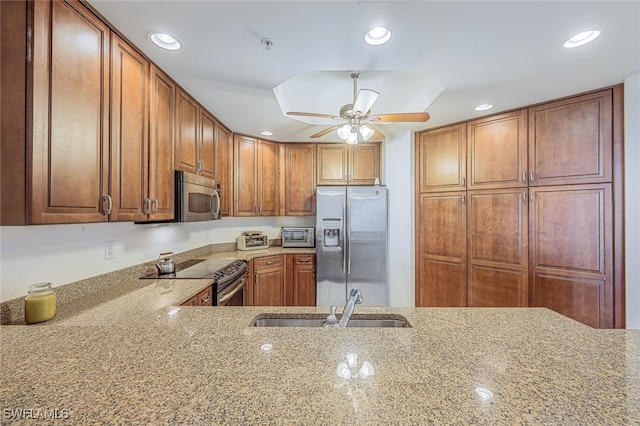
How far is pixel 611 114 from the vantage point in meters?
2.12

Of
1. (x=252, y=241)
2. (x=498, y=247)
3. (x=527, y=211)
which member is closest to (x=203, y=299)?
(x=252, y=241)

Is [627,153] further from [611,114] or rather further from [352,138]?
[352,138]

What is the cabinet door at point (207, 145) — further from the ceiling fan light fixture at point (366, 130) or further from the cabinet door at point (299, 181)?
the ceiling fan light fixture at point (366, 130)

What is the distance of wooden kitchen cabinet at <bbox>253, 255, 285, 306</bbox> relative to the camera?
10.0 feet

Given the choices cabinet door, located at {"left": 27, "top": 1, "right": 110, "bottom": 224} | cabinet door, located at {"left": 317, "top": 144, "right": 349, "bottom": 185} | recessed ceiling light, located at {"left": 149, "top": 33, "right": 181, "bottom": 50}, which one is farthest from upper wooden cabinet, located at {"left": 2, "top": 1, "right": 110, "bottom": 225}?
cabinet door, located at {"left": 317, "top": 144, "right": 349, "bottom": 185}

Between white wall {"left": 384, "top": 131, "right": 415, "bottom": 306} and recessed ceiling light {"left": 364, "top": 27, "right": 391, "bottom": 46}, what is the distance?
1885 millimetres

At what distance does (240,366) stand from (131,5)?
167 centimetres

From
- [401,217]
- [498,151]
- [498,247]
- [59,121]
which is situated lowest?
[498,247]

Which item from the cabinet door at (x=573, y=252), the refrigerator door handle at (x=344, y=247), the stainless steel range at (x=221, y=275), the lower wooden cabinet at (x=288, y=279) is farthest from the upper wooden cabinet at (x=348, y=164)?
the cabinet door at (x=573, y=252)

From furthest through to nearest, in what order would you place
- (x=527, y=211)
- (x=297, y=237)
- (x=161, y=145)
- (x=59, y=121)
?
(x=297, y=237)
(x=527, y=211)
(x=161, y=145)
(x=59, y=121)

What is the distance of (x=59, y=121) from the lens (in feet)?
3.69

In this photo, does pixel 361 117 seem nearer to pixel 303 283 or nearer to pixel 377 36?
pixel 377 36

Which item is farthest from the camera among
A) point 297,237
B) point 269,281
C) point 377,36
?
point 297,237

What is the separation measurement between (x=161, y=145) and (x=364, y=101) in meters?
1.43
